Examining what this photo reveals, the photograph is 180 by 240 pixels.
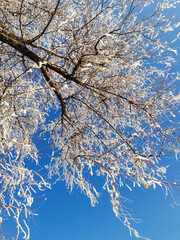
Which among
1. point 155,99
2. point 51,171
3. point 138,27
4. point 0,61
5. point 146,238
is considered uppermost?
point 138,27

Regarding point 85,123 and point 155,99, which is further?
point 85,123

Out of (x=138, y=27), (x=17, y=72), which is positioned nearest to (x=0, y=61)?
(x=17, y=72)

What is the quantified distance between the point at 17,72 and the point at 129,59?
265 centimetres

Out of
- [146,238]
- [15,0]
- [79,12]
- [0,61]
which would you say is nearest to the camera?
[146,238]

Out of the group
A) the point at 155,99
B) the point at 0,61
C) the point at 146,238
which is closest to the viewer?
the point at 146,238

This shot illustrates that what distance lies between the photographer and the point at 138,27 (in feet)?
11.0

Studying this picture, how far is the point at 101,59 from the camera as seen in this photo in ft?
9.82

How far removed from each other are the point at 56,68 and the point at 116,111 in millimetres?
1366

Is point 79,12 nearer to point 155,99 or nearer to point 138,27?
point 138,27

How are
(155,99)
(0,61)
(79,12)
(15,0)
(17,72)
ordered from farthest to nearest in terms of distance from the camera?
(17,72) → (0,61) → (79,12) → (15,0) → (155,99)

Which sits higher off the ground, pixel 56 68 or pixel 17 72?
pixel 17 72

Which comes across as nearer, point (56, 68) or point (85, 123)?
point (56, 68)

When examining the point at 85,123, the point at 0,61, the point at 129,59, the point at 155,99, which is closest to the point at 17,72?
the point at 0,61

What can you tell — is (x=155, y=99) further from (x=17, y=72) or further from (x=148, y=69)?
(x=17, y=72)
